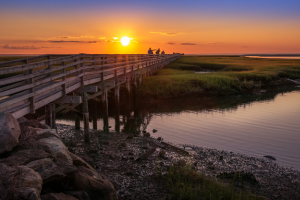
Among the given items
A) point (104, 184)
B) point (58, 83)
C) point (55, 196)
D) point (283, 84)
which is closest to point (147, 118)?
point (58, 83)

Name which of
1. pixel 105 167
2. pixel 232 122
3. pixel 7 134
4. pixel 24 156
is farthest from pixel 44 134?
pixel 232 122

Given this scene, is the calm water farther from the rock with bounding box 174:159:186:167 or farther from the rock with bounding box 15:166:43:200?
the rock with bounding box 15:166:43:200

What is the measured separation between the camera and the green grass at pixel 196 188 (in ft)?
21.1

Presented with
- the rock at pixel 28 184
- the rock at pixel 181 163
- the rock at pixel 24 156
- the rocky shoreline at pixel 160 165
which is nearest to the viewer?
the rock at pixel 28 184

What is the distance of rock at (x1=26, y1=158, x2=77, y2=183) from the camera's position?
473 cm

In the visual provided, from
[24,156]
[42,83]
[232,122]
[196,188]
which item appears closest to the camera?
[24,156]

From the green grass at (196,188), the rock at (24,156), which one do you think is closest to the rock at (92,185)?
the rock at (24,156)

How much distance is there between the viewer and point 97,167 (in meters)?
8.41

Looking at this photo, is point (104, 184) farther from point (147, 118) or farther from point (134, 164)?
point (147, 118)

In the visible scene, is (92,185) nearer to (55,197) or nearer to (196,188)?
(55,197)

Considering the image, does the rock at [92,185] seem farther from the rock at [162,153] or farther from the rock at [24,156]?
the rock at [162,153]

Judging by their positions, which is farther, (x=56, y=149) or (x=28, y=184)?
(x=56, y=149)

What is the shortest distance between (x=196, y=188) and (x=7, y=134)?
4205 millimetres

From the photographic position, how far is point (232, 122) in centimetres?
1619
